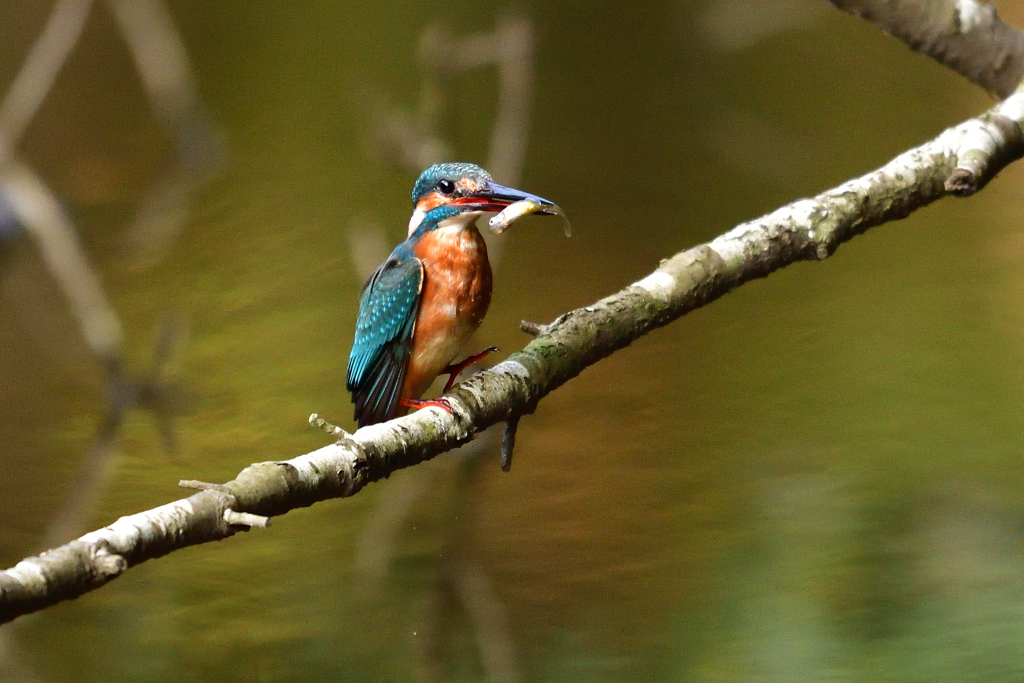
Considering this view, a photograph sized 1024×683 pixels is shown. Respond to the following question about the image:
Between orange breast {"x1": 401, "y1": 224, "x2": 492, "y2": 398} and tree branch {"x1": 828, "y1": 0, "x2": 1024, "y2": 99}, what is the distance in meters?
1.00

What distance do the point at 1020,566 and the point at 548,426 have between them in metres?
1.03

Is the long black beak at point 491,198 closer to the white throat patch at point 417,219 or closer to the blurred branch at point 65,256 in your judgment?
the white throat patch at point 417,219

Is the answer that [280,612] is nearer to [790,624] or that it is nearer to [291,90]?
[790,624]

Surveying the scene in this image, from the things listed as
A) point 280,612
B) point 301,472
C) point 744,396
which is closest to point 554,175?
point 744,396

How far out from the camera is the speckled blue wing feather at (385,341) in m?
1.62

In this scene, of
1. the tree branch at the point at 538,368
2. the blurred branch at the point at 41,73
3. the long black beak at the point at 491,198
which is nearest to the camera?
the tree branch at the point at 538,368

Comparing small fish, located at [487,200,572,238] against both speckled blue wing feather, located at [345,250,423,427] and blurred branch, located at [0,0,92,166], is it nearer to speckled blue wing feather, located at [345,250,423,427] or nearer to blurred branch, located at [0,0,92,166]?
speckled blue wing feather, located at [345,250,423,427]

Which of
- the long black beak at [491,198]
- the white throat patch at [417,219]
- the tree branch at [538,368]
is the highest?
the white throat patch at [417,219]

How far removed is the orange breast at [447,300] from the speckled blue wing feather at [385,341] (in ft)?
0.05

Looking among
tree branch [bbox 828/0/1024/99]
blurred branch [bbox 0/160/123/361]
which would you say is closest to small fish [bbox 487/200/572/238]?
tree branch [bbox 828/0/1024/99]

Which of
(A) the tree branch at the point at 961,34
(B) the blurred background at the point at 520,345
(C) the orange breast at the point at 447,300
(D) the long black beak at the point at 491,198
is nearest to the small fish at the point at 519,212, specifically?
(D) the long black beak at the point at 491,198

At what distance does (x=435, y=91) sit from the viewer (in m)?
2.63

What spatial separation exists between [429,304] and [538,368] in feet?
0.93

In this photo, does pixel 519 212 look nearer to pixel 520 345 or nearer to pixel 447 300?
pixel 447 300
